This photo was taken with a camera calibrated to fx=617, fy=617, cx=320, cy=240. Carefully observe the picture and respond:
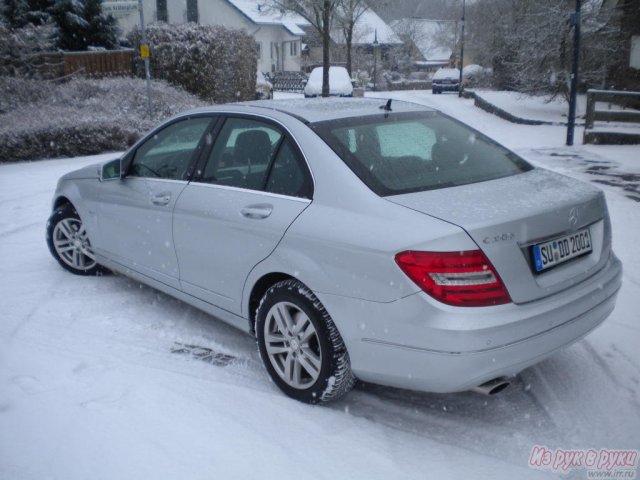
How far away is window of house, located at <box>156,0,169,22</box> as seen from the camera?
152ft

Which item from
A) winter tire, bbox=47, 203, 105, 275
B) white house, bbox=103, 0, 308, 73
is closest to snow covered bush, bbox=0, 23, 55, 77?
winter tire, bbox=47, 203, 105, 275

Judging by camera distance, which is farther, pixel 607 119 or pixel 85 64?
pixel 85 64

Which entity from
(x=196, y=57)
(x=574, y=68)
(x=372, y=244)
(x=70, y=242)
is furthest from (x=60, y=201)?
(x=196, y=57)

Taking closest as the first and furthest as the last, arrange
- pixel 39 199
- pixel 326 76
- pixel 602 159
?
pixel 39 199
pixel 602 159
pixel 326 76

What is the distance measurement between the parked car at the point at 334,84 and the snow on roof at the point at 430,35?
171 feet

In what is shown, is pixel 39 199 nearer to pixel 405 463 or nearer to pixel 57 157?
pixel 57 157

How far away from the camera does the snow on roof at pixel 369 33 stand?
195 ft

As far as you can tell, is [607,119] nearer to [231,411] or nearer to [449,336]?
[449,336]

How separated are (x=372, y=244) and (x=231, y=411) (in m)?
1.26

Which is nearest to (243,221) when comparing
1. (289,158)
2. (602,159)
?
(289,158)

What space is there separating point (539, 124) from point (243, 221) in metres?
15.8

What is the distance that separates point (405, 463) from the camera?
2.92 m

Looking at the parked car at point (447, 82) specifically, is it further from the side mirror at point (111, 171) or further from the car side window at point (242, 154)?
the car side window at point (242, 154)

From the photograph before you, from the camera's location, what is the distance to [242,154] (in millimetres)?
3961
